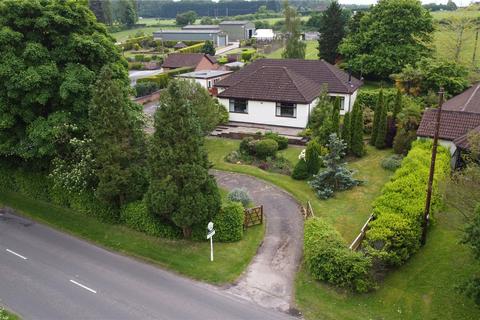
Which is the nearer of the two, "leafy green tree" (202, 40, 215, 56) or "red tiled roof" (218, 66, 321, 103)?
"red tiled roof" (218, 66, 321, 103)

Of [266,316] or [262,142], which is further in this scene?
[262,142]

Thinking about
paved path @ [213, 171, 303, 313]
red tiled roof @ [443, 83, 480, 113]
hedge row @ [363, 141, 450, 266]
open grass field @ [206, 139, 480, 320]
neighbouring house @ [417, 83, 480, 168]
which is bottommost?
paved path @ [213, 171, 303, 313]

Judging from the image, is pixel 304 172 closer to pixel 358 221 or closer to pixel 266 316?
pixel 358 221

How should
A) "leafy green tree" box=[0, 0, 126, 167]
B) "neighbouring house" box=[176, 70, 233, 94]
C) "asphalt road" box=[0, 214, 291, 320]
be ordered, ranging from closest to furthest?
1. "asphalt road" box=[0, 214, 291, 320]
2. "leafy green tree" box=[0, 0, 126, 167]
3. "neighbouring house" box=[176, 70, 233, 94]

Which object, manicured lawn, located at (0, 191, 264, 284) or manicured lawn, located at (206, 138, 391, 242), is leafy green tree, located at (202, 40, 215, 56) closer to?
manicured lawn, located at (206, 138, 391, 242)

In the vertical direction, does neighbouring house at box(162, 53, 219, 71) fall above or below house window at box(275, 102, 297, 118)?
above

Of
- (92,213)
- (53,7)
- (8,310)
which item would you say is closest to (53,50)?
(53,7)

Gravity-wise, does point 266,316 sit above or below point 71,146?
below

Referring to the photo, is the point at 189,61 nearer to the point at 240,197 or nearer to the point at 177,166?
the point at 240,197

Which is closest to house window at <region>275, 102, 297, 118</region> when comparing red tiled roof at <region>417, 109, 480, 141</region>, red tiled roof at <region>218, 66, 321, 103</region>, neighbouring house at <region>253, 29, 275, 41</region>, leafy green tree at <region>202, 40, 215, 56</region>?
red tiled roof at <region>218, 66, 321, 103</region>
